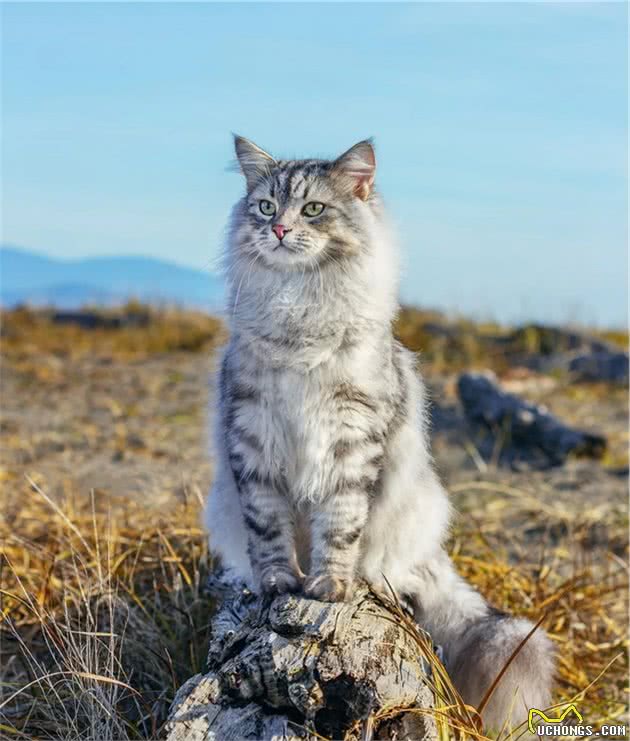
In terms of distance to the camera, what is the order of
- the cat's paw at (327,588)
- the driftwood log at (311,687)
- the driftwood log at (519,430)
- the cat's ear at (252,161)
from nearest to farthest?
the driftwood log at (311,687) → the cat's paw at (327,588) → the cat's ear at (252,161) → the driftwood log at (519,430)

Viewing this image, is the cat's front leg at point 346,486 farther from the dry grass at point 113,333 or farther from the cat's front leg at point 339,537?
the dry grass at point 113,333

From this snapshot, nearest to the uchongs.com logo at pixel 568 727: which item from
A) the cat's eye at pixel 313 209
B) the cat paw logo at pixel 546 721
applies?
the cat paw logo at pixel 546 721

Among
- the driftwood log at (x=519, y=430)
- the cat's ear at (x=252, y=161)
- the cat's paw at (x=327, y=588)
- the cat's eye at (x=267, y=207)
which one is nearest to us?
the cat's paw at (x=327, y=588)

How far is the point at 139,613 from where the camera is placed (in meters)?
3.92

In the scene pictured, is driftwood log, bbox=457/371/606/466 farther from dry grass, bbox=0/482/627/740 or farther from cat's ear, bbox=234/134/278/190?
cat's ear, bbox=234/134/278/190

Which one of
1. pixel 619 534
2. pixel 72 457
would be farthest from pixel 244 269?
pixel 72 457

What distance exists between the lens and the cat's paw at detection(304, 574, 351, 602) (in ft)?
10.3

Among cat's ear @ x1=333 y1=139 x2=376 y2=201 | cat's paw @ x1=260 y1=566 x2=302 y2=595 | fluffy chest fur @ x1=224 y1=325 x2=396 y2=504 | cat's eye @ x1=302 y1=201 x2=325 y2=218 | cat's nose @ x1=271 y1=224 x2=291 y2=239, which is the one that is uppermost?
cat's ear @ x1=333 y1=139 x2=376 y2=201

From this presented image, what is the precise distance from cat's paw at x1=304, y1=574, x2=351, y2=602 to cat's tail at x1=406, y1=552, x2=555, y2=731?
1.72ft

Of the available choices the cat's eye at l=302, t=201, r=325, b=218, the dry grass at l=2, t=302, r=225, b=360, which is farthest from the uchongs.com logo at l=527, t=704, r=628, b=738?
the dry grass at l=2, t=302, r=225, b=360

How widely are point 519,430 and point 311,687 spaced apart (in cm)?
497

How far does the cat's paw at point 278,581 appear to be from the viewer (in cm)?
321

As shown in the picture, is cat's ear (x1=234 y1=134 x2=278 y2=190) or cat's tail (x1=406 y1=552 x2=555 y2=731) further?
cat's ear (x1=234 y1=134 x2=278 y2=190)

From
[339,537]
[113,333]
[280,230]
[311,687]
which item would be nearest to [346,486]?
[339,537]
